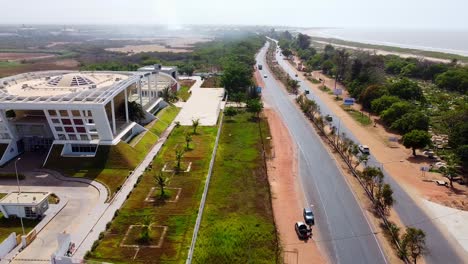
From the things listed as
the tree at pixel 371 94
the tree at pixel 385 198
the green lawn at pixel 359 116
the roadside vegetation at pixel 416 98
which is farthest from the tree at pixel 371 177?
the tree at pixel 371 94

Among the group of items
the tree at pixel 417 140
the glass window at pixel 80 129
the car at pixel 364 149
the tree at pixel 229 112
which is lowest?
the car at pixel 364 149


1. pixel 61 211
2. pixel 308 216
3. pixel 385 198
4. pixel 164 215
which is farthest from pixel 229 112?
pixel 385 198

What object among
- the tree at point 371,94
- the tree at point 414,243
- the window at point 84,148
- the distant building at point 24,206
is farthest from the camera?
the tree at point 371,94

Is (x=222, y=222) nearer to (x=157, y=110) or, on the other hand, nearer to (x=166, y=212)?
(x=166, y=212)

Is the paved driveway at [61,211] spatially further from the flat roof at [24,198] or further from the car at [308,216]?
the car at [308,216]

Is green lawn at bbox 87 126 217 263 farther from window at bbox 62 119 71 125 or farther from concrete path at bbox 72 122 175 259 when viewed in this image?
window at bbox 62 119 71 125

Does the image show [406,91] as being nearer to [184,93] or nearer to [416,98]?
[416,98]

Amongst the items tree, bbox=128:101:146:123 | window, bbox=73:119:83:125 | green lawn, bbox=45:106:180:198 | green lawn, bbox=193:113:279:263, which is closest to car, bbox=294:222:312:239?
green lawn, bbox=193:113:279:263
